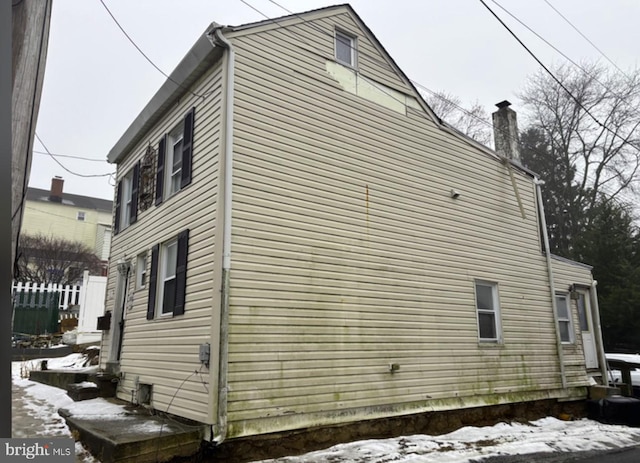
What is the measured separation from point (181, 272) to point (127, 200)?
4686 mm

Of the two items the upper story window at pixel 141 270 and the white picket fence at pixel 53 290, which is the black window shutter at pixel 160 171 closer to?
the upper story window at pixel 141 270

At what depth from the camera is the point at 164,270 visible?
8828 mm

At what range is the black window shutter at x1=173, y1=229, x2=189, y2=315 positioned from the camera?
302 inches

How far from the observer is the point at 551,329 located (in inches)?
451

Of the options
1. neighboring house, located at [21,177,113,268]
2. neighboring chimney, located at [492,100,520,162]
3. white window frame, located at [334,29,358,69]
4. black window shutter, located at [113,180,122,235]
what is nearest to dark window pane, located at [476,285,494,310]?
neighboring chimney, located at [492,100,520,162]

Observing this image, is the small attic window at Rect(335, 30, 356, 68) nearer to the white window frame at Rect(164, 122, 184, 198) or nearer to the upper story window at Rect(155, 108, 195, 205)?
the upper story window at Rect(155, 108, 195, 205)

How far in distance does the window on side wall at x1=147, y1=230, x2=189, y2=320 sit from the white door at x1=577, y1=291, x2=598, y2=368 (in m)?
10.4

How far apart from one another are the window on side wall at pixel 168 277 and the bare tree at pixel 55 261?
72.4 feet

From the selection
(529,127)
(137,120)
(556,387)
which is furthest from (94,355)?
(529,127)

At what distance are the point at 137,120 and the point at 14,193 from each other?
8.59 metres

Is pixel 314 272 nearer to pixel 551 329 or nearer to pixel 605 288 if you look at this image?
pixel 551 329

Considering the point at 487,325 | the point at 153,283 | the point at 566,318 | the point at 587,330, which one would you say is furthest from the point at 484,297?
the point at 153,283

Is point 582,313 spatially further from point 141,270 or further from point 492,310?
point 141,270

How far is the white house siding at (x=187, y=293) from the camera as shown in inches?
274
